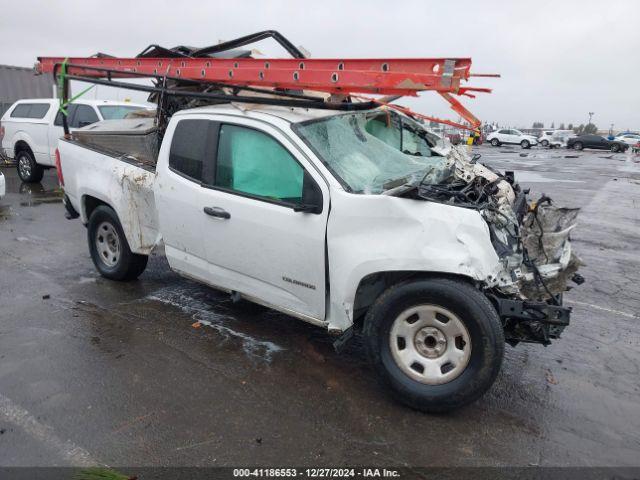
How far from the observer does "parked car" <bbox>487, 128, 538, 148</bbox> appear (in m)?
42.0

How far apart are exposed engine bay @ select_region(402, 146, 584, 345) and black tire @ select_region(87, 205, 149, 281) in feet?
10.7

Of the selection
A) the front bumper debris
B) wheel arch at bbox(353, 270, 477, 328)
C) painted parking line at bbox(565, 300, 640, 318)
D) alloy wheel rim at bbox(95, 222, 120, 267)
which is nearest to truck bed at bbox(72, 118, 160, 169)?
alloy wheel rim at bbox(95, 222, 120, 267)

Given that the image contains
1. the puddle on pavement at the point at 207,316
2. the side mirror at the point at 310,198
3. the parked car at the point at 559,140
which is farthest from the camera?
the parked car at the point at 559,140

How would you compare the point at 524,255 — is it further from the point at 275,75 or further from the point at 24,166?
the point at 24,166

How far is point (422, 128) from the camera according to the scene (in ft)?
19.2

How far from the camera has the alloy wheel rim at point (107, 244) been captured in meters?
5.42

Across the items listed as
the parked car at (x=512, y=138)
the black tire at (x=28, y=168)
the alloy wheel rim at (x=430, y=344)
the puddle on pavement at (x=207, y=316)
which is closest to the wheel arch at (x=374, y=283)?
the alloy wheel rim at (x=430, y=344)

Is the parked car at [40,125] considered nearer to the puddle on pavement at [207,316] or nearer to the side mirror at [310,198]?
the puddle on pavement at [207,316]

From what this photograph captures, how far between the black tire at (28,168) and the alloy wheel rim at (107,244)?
8254 millimetres

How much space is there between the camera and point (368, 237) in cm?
335

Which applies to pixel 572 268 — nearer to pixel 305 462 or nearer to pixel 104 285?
pixel 305 462

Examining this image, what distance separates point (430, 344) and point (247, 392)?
1.30m

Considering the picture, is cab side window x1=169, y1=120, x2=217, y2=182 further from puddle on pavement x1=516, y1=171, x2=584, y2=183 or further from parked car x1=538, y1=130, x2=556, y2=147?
parked car x1=538, y1=130, x2=556, y2=147

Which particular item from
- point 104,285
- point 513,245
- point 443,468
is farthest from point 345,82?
point 104,285
